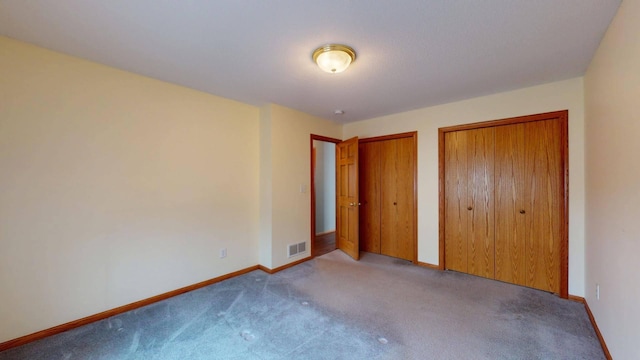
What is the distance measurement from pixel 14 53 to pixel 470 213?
470cm

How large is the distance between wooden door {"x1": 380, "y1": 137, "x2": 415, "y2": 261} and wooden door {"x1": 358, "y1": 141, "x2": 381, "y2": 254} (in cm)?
8

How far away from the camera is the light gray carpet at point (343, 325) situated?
6.12 ft

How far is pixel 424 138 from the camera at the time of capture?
11.9 ft

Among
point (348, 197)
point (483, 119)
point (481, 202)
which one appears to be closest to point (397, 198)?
point (348, 197)

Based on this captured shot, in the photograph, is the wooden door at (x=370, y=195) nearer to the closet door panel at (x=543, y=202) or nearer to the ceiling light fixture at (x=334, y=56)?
the closet door panel at (x=543, y=202)

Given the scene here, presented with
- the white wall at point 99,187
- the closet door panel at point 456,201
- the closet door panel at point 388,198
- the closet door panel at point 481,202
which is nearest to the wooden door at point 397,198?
the closet door panel at point 388,198

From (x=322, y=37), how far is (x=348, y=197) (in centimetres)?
279

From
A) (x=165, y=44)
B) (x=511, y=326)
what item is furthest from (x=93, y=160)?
(x=511, y=326)

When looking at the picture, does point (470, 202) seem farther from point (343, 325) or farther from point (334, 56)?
point (334, 56)

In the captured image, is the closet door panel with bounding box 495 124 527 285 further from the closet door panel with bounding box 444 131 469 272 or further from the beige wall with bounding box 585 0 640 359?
the beige wall with bounding box 585 0 640 359

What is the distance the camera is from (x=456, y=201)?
342cm

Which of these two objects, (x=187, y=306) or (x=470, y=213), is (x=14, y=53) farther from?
(x=470, y=213)

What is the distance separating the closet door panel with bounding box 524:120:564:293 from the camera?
2.75m

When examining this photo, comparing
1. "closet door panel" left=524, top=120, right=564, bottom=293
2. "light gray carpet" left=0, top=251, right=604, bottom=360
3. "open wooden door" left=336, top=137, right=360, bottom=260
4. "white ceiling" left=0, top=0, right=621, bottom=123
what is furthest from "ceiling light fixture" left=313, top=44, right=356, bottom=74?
"closet door panel" left=524, top=120, right=564, bottom=293
